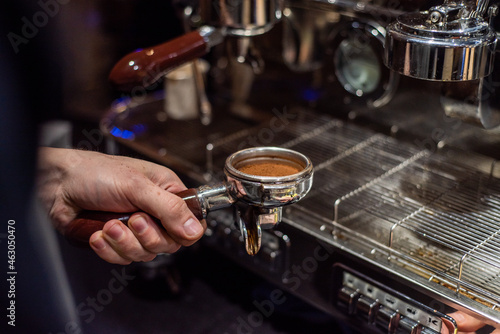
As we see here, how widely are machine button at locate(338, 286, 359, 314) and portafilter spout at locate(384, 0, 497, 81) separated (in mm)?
342

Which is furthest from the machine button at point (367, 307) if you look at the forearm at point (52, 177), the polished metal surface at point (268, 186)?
the forearm at point (52, 177)

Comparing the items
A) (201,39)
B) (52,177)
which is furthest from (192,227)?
(201,39)

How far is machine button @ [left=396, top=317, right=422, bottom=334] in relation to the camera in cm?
83

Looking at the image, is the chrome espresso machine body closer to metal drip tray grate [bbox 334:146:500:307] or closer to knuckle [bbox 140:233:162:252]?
metal drip tray grate [bbox 334:146:500:307]

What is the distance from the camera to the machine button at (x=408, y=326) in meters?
0.83

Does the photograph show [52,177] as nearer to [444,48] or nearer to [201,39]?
[201,39]

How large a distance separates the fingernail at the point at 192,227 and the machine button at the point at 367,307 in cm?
29

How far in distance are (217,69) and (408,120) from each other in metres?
0.50

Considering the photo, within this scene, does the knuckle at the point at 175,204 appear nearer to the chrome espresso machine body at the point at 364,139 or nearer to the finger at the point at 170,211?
the finger at the point at 170,211

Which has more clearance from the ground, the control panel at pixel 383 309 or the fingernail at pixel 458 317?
the fingernail at pixel 458 317

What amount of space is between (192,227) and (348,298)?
295 mm

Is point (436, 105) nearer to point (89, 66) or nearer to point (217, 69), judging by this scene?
point (217, 69)

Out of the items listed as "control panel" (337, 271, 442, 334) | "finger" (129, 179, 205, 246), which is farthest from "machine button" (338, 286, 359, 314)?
"finger" (129, 179, 205, 246)

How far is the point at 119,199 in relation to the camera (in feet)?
2.60
